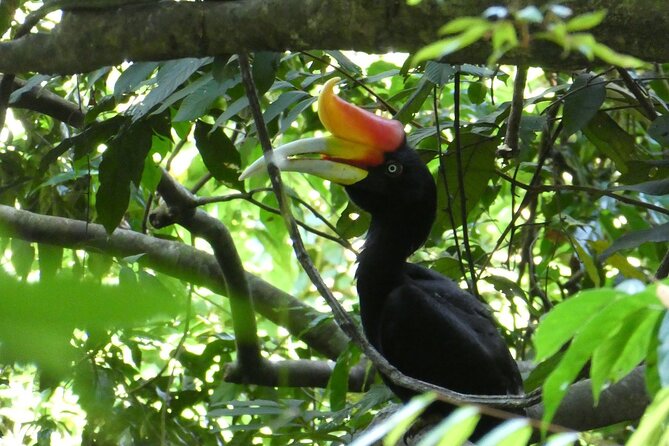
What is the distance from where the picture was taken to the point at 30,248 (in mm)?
3400

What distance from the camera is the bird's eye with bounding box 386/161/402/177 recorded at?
10.1ft

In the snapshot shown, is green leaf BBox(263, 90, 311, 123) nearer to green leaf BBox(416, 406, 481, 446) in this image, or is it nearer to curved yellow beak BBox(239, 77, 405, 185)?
curved yellow beak BBox(239, 77, 405, 185)

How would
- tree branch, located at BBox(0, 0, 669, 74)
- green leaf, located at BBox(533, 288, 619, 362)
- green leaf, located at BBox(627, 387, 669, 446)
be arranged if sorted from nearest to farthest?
1. green leaf, located at BBox(627, 387, 669, 446)
2. green leaf, located at BBox(533, 288, 619, 362)
3. tree branch, located at BBox(0, 0, 669, 74)

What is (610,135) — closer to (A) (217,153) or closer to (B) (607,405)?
(B) (607,405)

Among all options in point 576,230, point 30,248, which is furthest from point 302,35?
point 576,230

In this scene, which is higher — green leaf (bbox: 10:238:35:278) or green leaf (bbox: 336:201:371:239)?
green leaf (bbox: 10:238:35:278)

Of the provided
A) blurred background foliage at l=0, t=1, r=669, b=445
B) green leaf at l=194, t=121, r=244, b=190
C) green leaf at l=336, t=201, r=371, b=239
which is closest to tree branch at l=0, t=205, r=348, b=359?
blurred background foliage at l=0, t=1, r=669, b=445

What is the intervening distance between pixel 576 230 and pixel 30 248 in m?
2.19

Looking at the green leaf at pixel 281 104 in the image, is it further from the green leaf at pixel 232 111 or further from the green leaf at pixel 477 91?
the green leaf at pixel 477 91

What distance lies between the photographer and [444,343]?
2.95 metres

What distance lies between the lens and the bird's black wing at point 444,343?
2.89m

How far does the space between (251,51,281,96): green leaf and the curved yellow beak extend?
48 cm

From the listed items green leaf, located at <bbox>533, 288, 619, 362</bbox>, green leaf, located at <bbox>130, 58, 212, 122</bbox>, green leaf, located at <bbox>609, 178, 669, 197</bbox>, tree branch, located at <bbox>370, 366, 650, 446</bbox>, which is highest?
green leaf, located at <bbox>130, 58, 212, 122</bbox>

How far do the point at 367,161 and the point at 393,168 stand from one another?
0.09m
